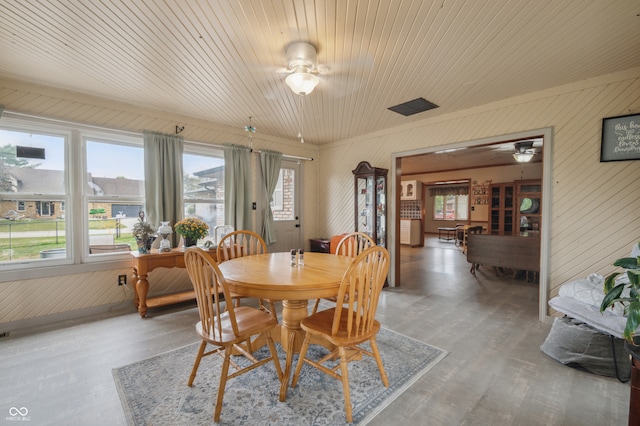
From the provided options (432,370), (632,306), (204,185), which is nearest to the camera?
(632,306)

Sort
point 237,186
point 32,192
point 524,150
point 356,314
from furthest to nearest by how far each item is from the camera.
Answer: point 524,150 → point 237,186 → point 32,192 → point 356,314

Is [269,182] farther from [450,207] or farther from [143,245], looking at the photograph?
[450,207]

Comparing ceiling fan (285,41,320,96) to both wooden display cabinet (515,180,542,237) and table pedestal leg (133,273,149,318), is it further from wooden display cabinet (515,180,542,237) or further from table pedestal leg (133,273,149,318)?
wooden display cabinet (515,180,542,237)

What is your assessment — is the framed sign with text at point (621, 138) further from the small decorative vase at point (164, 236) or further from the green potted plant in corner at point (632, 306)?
the small decorative vase at point (164, 236)

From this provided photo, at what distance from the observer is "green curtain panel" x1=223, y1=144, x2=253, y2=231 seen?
4.36 m

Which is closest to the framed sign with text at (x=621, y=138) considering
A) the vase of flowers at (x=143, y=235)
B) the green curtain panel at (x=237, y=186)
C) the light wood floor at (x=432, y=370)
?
the light wood floor at (x=432, y=370)

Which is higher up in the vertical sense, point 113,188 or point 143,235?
point 113,188

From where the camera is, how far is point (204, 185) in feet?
14.1

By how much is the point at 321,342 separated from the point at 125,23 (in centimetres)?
281

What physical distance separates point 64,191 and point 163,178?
1025 millimetres

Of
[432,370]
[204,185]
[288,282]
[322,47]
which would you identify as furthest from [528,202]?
[288,282]

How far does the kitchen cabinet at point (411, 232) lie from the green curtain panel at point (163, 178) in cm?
703

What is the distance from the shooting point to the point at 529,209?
→ 7840 mm

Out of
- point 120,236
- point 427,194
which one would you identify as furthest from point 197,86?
point 427,194
